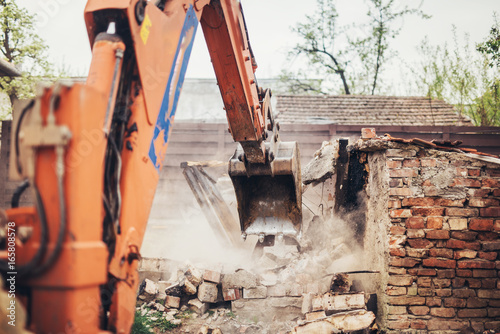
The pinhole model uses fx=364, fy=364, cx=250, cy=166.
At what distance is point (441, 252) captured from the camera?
332 centimetres

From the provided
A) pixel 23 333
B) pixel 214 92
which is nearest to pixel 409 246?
pixel 23 333

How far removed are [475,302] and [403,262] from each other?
28.5 inches

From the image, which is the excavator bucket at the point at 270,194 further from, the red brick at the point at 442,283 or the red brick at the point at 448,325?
the red brick at the point at 448,325

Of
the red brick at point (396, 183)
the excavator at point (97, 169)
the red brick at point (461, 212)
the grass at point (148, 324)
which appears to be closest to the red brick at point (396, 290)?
the red brick at point (461, 212)

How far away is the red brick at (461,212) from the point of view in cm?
334

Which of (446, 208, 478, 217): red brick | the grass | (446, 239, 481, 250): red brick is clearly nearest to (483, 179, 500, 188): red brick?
(446, 208, 478, 217): red brick

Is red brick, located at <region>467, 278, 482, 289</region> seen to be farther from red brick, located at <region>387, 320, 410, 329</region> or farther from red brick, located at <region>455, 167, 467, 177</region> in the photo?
red brick, located at <region>455, 167, 467, 177</region>

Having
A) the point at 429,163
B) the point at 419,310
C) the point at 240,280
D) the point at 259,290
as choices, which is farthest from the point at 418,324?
the point at 240,280

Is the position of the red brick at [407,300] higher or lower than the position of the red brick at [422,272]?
lower

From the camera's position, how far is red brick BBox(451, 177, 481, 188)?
337 cm

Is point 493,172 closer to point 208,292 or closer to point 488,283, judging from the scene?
point 488,283

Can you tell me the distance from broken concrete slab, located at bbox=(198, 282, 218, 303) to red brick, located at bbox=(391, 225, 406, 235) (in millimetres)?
2206

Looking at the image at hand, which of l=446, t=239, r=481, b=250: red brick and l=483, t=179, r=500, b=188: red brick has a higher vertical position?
l=483, t=179, r=500, b=188: red brick

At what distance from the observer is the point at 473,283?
3.29 m
